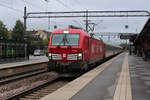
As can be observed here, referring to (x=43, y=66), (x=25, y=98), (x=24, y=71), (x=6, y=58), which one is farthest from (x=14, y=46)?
(x=25, y=98)

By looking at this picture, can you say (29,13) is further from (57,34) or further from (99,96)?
(99,96)

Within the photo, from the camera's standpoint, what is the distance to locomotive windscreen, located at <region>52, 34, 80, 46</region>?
42.8ft

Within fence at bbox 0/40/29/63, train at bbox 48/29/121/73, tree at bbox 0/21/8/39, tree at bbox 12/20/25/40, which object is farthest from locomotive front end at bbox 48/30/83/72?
tree at bbox 12/20/25/40

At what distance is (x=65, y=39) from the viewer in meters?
13.2

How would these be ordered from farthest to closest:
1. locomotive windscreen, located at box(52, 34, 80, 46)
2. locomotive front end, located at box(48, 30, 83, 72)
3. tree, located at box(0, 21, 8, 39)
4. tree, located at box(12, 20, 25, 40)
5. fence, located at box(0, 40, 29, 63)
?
tree, located at box(12, 20, 25, 40), tree, located at box(0, 21, 8, 39), fence, located at box(0, 40, 29, 63), locomotive windscreen, located at box(52, 34, 80, 46), locomotive front end, located at box(48, 30, 83, 72)

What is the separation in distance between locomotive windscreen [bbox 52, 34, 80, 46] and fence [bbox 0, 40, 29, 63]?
31.8 ft

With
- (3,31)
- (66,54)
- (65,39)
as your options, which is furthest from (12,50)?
(3,31)

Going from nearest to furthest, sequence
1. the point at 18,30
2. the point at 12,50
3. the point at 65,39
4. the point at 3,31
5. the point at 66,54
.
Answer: the point at 66,54
the point at 65,39
the point at 12,50
the point at 3,31
the point at 18,30

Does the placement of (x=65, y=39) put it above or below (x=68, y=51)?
above

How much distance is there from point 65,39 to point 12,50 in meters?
11.5

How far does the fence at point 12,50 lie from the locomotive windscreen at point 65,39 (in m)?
9.69

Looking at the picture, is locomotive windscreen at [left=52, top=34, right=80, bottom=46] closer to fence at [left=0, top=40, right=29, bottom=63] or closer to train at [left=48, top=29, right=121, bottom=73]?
train at [left=48, top=29, right=121, bottom=73]

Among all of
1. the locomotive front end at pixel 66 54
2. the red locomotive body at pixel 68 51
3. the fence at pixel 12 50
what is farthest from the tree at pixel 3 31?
the locomotive front end at pixel 66 54

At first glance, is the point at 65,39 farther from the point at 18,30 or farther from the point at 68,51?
the point at 18,30
